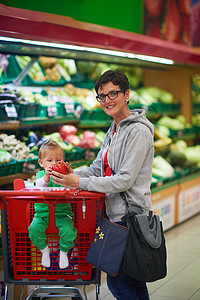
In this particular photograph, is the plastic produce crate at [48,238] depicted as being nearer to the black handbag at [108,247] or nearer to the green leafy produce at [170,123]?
the black handbag at [108,247]

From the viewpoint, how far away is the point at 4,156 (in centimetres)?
389

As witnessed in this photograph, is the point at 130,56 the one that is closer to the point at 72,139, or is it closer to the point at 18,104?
the point at 72,139

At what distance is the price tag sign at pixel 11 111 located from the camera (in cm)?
402

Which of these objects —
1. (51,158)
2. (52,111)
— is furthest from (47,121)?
(51,158)

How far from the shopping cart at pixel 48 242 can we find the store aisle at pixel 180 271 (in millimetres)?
1228

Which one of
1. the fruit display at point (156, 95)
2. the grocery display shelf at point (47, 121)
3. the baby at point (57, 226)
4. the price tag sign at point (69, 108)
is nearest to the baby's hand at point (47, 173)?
the baby at point (57, 226)

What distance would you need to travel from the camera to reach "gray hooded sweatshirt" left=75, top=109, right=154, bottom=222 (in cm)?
253

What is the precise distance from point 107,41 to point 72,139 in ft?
3.63

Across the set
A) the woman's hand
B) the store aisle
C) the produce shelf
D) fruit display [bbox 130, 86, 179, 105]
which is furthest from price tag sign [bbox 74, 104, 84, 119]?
the produce shelf

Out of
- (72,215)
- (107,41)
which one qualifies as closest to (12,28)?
(107,41)

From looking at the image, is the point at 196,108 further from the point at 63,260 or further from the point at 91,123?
the point at 63,260

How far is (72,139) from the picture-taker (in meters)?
4.94

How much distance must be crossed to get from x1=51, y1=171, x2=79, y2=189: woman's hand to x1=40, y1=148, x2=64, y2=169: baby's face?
0.25 meters

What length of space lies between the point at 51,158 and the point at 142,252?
76cm
